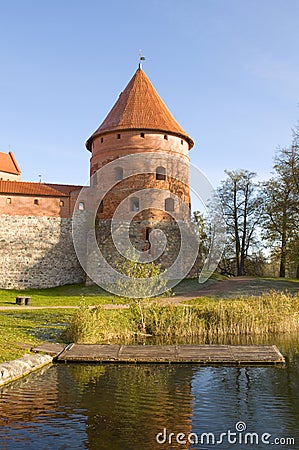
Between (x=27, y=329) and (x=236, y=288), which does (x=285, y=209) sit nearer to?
(x=236, y=288)

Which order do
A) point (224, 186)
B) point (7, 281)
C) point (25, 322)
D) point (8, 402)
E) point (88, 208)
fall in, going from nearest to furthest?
point (8, 402) < point (25, 322) < point (7, 281) < point (88, 208) < point (224, 186)

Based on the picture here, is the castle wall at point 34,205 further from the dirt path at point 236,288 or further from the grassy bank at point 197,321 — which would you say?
the grassy bank at point 197,321

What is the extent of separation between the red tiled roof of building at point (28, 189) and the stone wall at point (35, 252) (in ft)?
3.64

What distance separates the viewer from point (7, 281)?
2091cm

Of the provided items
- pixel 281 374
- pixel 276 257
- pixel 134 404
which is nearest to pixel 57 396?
pixel 134 404

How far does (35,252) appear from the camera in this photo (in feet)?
70.2

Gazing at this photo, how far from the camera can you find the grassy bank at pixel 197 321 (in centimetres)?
1062

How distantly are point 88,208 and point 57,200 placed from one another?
60.8 inches

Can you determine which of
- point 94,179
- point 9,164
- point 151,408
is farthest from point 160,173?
point 151,408

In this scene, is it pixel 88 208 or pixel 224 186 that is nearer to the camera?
pixel 88 208

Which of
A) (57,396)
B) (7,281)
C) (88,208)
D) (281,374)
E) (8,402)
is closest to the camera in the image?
(8,402)

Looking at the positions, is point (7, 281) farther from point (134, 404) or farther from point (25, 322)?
point (134, 404)

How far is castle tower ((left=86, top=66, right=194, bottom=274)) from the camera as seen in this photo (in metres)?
21.2

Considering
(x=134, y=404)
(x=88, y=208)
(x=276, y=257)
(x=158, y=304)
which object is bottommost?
(x=134, y=404)
